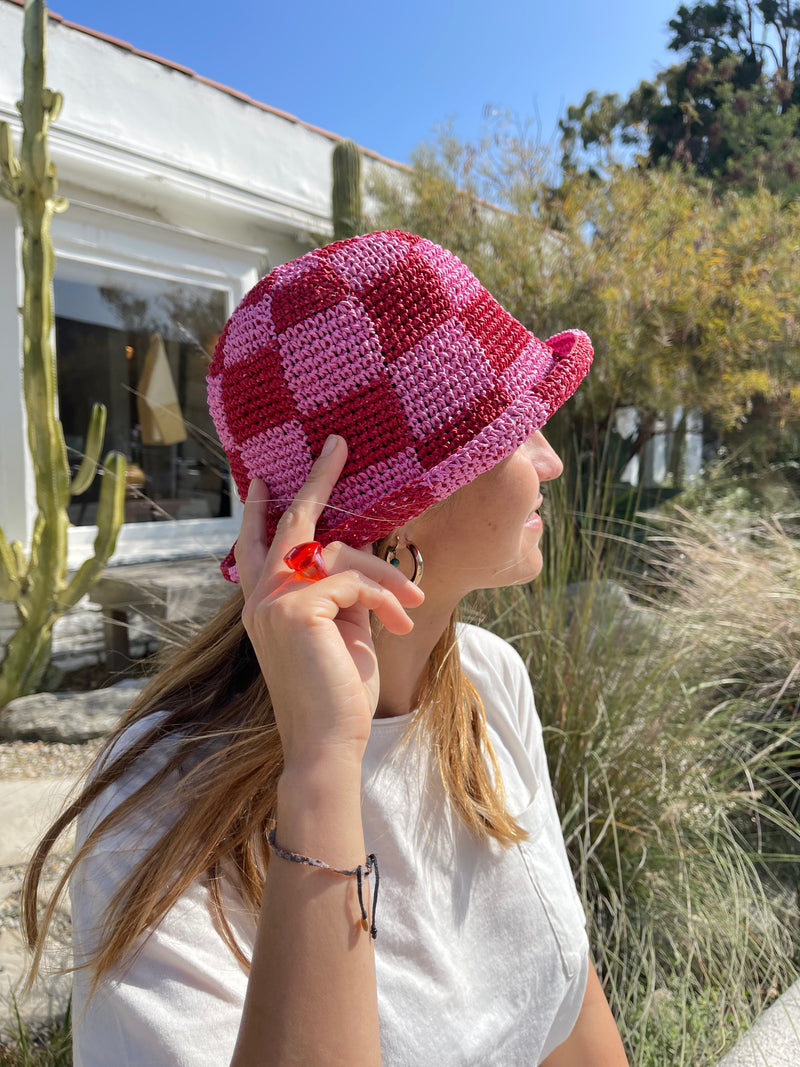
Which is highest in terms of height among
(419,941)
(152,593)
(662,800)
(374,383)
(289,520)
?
(374,383)

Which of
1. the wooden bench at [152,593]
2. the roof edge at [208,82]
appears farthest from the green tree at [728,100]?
the wooden bench at [152,593]

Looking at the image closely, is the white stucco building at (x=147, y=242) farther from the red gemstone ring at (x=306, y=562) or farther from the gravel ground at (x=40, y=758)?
the red gemstone ring at (x=306, y=562)

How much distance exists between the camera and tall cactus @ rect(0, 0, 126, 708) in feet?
12.5

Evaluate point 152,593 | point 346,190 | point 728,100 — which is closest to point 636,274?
point 346,190

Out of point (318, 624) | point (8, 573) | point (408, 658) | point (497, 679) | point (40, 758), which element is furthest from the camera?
point (8, 573)

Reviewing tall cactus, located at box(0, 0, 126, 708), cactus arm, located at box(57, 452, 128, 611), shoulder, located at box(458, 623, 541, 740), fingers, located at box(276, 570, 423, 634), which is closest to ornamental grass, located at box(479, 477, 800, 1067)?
shoulder, located at box(458, 623, 541, 740)

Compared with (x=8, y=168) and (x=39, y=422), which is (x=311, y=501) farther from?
(x=8, y=168)

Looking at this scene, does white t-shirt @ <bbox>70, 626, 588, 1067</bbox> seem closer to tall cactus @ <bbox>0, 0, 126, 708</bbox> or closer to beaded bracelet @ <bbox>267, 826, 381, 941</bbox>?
beaded bracelet @ <bbox>267, 826, 381, 941</bbox>

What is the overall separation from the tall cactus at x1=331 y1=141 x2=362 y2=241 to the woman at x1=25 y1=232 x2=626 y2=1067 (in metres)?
5.35

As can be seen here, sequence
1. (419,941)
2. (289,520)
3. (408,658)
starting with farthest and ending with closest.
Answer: (408,658) → (419,941) → (289,520)

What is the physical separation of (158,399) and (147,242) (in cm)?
130

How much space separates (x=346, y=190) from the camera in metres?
6.12

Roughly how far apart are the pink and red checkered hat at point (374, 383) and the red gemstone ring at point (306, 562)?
13cm

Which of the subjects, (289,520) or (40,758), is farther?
(40,758)
